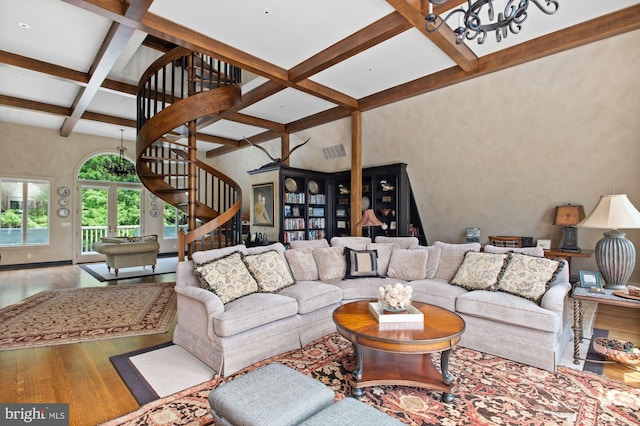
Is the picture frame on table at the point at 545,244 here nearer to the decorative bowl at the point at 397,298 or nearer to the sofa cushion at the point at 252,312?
the decorative bowl at the point at 397,298

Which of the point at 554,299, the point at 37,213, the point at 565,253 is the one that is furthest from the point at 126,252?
the point at 565,253

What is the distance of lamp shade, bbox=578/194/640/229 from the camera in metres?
2.61

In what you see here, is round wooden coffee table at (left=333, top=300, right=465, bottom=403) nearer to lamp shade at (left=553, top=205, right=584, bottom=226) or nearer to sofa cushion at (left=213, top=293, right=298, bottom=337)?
sofa cushion at (left=213, top=293, right=298, bottom=337)

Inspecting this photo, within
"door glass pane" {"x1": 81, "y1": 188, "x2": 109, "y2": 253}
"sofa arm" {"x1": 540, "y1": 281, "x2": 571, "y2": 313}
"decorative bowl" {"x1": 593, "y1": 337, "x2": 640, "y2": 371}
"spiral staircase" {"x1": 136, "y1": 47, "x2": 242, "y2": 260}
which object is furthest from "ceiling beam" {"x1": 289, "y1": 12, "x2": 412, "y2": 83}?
"door glass pane" {"x1": 81, "y1": 188, "x2": 109, "y2": 253}

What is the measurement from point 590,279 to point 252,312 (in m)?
2.97

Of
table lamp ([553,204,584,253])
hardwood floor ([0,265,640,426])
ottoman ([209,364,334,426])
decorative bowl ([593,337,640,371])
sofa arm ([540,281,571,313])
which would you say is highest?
table lamp ([553,204,584,253])

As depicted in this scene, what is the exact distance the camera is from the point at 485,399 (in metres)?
2.13

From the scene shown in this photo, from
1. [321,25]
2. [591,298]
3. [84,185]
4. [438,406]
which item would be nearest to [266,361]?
[438,406]

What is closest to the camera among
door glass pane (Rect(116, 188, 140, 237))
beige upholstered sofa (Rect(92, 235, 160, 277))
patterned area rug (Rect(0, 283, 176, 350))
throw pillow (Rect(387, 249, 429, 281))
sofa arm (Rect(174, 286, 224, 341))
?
sofa arm (Rect(174, 286, 224, 341))

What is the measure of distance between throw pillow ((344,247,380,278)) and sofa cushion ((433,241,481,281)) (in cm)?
74

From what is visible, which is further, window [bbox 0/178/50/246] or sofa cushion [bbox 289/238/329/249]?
window [bbox 0/178/50/246]

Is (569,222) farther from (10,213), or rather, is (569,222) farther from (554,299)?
(10,213)

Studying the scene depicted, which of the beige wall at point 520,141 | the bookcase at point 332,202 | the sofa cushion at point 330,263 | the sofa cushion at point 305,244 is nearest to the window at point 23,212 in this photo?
the bookcase at point 332,202

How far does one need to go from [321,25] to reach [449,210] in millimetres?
3825
